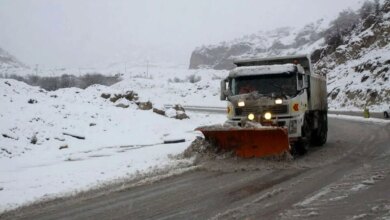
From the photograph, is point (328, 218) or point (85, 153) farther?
point (85, 153)

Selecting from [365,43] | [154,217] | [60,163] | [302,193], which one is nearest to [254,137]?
[302,193]

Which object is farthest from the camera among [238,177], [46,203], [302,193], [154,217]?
[238,177]

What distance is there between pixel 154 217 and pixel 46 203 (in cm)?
288

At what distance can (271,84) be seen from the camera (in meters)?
13.2

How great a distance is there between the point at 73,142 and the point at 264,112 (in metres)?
8.93

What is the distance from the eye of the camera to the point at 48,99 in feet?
81.5

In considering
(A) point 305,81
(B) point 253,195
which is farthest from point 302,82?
(B) point 253,195

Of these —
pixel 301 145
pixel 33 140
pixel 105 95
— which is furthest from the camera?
pixel 105 95

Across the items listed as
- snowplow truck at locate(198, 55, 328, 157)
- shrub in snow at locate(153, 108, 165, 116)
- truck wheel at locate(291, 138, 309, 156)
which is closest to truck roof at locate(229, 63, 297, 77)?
snowplow truck at locate(198, 55, 328, 157)

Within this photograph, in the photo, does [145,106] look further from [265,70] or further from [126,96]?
[265,70]

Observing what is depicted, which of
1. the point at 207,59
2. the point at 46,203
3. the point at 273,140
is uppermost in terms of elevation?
the point at 207,59

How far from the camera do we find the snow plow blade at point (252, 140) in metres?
11.9

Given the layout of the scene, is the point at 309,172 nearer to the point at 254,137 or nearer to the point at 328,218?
the point at 254,137

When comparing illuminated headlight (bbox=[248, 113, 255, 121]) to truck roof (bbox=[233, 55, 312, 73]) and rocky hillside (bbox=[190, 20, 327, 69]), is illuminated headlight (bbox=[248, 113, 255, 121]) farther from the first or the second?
rocky hillside (bbox=[190, 20, 327, 69])
